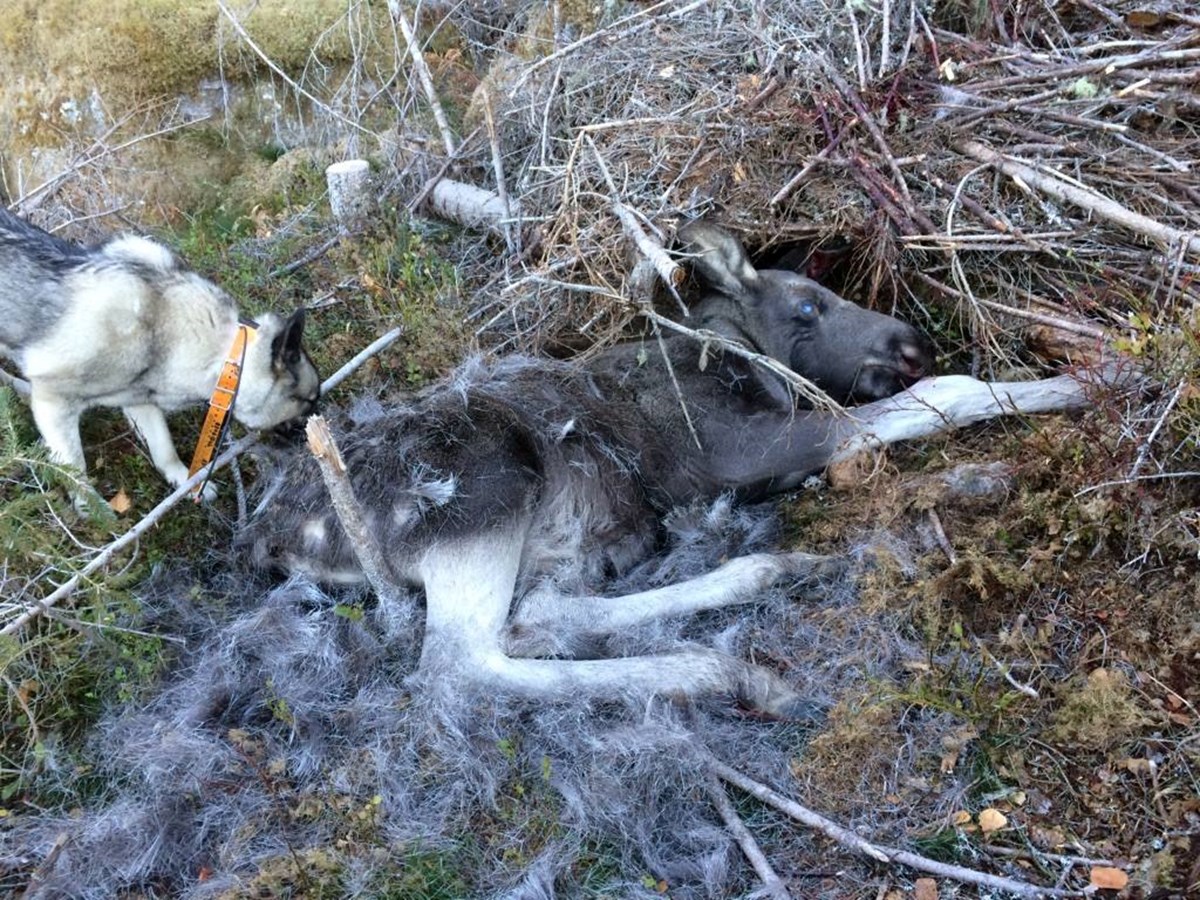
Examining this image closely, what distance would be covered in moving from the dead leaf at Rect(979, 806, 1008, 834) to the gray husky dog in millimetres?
3265

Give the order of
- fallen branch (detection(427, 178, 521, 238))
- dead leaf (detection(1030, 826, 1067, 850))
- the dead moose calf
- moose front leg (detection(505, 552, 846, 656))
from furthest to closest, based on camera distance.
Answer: fallen branch (detection(427, 178, 521, 238))
moose front leg (detection(505, 552, 846, 656))
the dead moose calf
dead leaf (detection(1030, 826, 1067, 850))

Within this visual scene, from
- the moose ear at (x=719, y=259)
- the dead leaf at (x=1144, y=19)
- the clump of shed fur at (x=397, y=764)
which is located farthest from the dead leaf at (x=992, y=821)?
the dead leaf at (x=1144, y=19)

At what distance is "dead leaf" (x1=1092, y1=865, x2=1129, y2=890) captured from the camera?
2.58 m

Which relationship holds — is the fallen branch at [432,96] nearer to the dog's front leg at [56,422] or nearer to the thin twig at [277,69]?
the thin twig at [277,69]

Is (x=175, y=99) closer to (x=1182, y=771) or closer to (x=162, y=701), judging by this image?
(x=162, y=701)

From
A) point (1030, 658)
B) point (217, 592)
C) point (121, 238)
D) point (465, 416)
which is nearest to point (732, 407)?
point (465, 416)

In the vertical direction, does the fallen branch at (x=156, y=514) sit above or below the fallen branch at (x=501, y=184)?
below

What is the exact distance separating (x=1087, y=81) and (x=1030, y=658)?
2.55 m

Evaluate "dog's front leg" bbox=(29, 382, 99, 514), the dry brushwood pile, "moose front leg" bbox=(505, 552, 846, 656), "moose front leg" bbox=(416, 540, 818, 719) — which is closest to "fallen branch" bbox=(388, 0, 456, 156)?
the dry brushwood pile

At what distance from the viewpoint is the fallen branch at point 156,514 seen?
3332 mm

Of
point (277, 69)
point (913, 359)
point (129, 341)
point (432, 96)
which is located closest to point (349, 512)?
point (129, 341)

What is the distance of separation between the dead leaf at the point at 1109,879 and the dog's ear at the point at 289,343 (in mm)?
3552

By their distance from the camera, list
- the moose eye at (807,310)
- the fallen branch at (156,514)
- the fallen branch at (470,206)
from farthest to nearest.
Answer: the fallen branch at (470,206)
the moose eye at (807,310)
the fallen branch at (156,514)

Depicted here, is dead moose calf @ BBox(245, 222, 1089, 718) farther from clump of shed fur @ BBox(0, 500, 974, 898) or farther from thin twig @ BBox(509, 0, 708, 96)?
thin twig @ BBox(509, 0, 708, 96)
